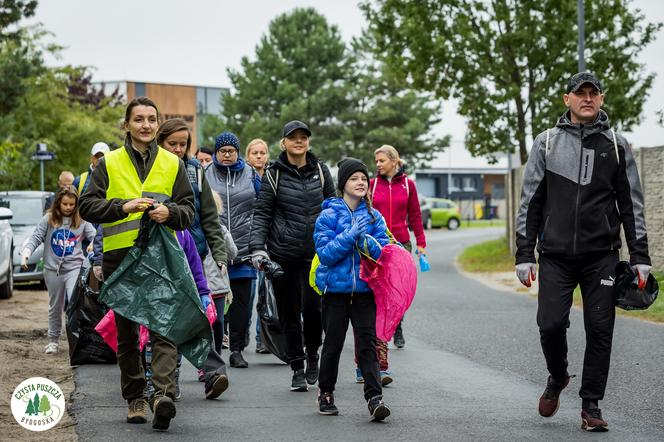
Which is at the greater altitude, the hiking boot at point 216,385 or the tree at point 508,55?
the tree at point 508,55

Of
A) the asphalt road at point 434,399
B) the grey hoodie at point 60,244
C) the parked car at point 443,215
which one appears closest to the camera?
the asphalt road at point 434,399

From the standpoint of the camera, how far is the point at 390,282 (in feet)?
23.7

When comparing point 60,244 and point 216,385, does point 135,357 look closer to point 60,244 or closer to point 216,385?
point 216,385

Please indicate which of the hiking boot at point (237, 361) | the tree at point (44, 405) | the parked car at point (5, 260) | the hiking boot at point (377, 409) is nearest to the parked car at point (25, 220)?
the parked car at point (5, 260)

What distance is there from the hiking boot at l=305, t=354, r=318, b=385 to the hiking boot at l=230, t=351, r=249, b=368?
1259mm

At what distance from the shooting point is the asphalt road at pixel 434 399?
6.70 m

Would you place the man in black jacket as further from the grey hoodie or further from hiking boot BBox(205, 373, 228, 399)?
the grey hoodie

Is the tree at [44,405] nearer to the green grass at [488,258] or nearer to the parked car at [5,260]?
the parked car at [5,260]

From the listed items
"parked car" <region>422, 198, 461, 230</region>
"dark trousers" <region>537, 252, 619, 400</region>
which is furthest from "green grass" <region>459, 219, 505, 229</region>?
"dark trousers" <region>537, 252, 619, 400</region>

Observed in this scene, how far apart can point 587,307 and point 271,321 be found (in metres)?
2.81

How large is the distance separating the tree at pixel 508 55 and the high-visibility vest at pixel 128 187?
67.6 ft

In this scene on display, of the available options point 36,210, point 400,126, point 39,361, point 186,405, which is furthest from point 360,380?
point 400,126

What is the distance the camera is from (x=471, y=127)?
93.3ft

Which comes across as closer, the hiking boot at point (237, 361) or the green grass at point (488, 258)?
the hiking boot at point (237, 361)
